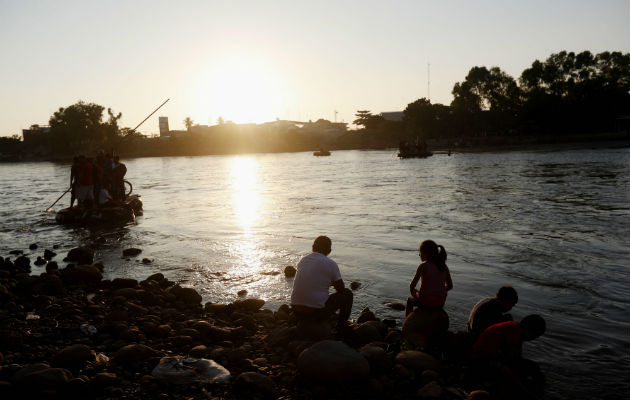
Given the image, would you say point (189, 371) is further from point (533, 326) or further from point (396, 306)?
point (396, 306)

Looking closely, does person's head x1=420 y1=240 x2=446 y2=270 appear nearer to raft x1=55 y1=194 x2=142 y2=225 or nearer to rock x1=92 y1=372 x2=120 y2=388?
rock x1=92 y1=372 x2=120 y2=388

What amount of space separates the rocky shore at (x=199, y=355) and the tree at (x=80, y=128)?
119 m

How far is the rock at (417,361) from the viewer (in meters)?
5.50

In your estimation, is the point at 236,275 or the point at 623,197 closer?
the point at 236,275

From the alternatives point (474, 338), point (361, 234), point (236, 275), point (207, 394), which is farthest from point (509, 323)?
point (361, 234)

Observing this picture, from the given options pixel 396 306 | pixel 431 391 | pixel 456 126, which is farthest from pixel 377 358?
pixel 456 126

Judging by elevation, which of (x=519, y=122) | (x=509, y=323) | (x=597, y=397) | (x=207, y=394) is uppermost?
(x=519, y=122)

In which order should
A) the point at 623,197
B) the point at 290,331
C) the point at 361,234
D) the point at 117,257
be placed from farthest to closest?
the point at 623,197 < the point at 361,234 < the point at 117,257 < the point at 290,331

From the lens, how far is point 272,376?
17.9 ft

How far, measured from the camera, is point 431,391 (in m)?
4.96

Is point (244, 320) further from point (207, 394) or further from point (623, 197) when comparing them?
point (623, 197)

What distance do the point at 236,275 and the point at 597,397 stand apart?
7581mm

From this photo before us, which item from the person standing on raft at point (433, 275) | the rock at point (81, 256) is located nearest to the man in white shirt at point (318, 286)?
the person standing on raft at point (433, 275)

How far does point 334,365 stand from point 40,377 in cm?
302
